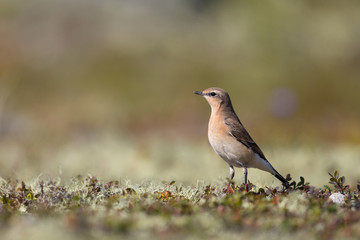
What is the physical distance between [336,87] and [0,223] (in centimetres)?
2049

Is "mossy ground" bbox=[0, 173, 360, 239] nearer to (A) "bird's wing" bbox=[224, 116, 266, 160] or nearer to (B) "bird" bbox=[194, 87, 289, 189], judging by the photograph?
(B) "bird" bbox=[194, 87, 289, 189]

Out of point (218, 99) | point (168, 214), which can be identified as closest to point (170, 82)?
point (218, 99)

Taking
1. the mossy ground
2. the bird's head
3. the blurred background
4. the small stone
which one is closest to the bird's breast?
the bird's head

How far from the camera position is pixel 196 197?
20.4ft

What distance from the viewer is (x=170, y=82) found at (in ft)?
83.0

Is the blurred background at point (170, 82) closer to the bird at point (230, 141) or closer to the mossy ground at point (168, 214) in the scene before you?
the bird at point (230, 141)

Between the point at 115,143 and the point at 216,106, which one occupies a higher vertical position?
the point at 115,143

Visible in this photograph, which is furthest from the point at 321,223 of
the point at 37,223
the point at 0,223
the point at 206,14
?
the point at 206,14

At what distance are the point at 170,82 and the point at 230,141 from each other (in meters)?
17.4

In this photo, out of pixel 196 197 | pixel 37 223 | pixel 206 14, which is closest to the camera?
pixel 37 223

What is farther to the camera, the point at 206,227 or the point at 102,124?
the point at 102,124

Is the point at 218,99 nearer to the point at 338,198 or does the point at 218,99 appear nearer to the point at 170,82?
the point at 338,198

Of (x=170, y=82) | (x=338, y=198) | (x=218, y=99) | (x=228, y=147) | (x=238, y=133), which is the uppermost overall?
(x=170, y=82)

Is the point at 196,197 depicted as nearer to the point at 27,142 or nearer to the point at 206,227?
the point at 206,227
